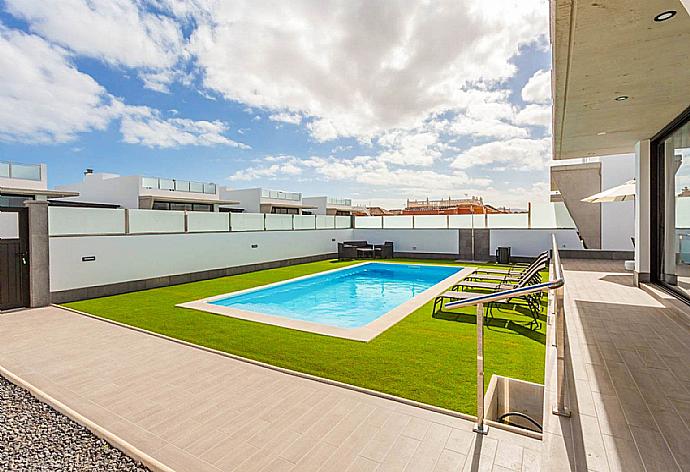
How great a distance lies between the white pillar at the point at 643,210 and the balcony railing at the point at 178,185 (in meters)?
23.7

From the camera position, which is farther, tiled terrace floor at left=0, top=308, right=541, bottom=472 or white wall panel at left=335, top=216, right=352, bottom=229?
white wall panel at left=335, top=216, right=352, bottom=229

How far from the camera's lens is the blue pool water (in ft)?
28.9

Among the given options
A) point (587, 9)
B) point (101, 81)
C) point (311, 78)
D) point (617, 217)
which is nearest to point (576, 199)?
point (617, 217)

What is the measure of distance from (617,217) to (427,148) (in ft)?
32.5

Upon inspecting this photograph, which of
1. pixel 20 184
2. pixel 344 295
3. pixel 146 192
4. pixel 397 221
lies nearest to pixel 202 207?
pixel 146 192

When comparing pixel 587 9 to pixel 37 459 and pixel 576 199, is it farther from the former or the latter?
pixel 576 199

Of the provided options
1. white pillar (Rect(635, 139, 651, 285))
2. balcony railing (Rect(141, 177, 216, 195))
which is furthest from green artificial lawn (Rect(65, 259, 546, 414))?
balcony railing (Rect(141, 177, 216, 195))

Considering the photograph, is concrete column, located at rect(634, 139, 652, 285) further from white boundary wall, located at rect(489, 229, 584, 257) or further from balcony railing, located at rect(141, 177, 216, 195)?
balcony railing, located at rect(141, 177, 216, 195)

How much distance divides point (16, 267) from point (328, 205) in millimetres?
30749

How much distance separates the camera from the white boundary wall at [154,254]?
8719mm

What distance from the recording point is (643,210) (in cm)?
785

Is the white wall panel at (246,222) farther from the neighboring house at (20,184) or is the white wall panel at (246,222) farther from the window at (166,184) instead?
the window at (166,184)

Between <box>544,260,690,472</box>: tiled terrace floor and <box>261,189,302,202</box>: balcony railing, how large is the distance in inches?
1060

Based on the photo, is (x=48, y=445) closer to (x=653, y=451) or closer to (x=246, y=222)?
(x=653, y=451)
